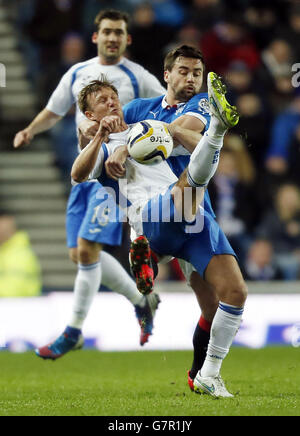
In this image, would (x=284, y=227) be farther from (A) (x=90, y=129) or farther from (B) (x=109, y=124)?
(B) (x=109, y=124)

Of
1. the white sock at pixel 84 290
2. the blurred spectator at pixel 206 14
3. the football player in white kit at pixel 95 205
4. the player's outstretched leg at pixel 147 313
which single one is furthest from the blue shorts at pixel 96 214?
the blurred spectator at pixel 206 14

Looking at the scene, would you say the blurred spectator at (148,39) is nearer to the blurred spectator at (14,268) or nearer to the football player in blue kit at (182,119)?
the blurred spectator at (14,268)

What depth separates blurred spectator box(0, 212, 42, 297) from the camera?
11.2 meters

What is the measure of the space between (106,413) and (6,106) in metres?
8.98

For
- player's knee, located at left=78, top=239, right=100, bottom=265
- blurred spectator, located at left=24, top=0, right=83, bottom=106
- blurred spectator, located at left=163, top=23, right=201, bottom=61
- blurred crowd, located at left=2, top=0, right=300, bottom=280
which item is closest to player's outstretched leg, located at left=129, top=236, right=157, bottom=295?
player's knee, located at left=78, top=239, right=100, bottom=265

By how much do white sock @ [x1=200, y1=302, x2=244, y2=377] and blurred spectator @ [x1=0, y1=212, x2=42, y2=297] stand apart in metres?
5.45

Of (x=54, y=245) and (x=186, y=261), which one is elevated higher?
(x=186, y=261)

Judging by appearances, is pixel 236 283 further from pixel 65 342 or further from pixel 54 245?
pixel 54 245

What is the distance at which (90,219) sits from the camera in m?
7.59

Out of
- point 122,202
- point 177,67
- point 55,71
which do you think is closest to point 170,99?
point 177,67

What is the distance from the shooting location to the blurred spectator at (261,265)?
11.0 meters

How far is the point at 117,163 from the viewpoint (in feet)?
19.4

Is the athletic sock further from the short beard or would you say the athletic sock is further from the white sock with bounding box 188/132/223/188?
the short beard

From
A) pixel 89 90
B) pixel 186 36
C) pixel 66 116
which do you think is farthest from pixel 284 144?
pixel 89 90
